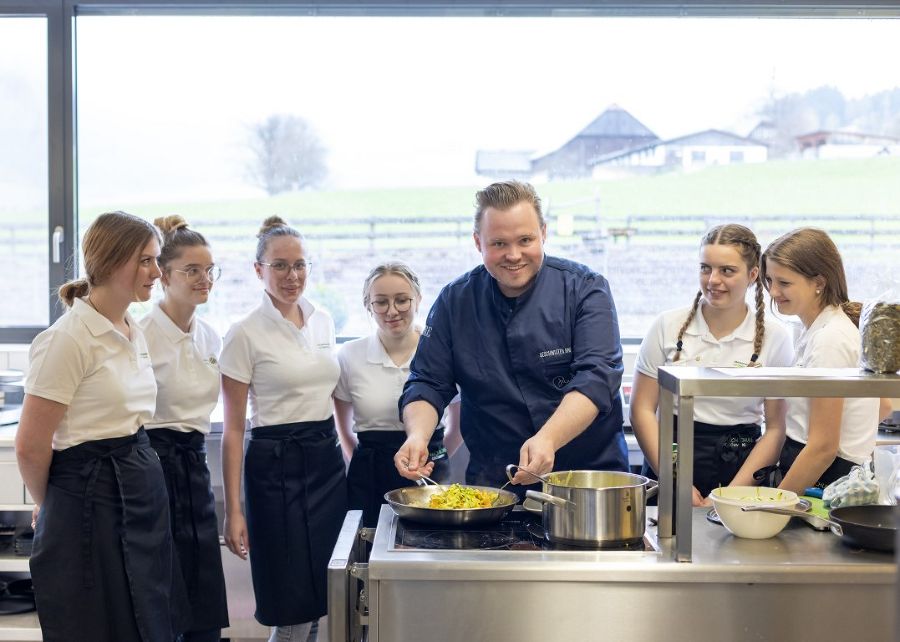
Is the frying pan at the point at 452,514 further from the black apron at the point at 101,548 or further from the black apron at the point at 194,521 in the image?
the black apron at the point at 194,521

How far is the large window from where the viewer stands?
398 cm

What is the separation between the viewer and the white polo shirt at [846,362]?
2.29 meters

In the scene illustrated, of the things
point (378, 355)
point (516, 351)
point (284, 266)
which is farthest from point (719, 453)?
point (284, 266)

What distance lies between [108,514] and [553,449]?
1.11 m

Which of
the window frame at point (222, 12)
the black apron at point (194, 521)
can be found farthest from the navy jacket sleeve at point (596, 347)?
the window frame at point (222, 12)

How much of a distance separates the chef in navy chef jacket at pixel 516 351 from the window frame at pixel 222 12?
1858mm

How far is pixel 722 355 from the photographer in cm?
268

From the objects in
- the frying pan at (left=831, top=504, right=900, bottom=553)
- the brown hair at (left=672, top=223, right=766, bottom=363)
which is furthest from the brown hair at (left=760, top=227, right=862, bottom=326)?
the frying pan at (left=831, top=504, right=900, bottom=553)

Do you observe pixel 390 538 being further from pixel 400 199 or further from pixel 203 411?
pixel 400 199

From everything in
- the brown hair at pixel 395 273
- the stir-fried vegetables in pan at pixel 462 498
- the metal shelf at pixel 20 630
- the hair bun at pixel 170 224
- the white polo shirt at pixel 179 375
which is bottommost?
the metal shelf at pixel 20 630

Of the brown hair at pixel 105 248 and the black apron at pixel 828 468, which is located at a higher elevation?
the brown hair at pixel 105 248

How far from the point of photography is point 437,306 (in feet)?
8.18

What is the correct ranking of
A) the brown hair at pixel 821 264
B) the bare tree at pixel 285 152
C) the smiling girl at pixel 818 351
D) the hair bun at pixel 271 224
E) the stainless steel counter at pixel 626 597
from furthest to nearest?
the bare tree at pixel 285 152 < the hair bun at pixel 271 224 < the brown hair at pixel 821 264 < the smiling girl at pixel 818 351 < the stainless steel counter at pixel 626 597

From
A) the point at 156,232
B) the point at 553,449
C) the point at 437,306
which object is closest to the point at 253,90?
the point at 156,232
